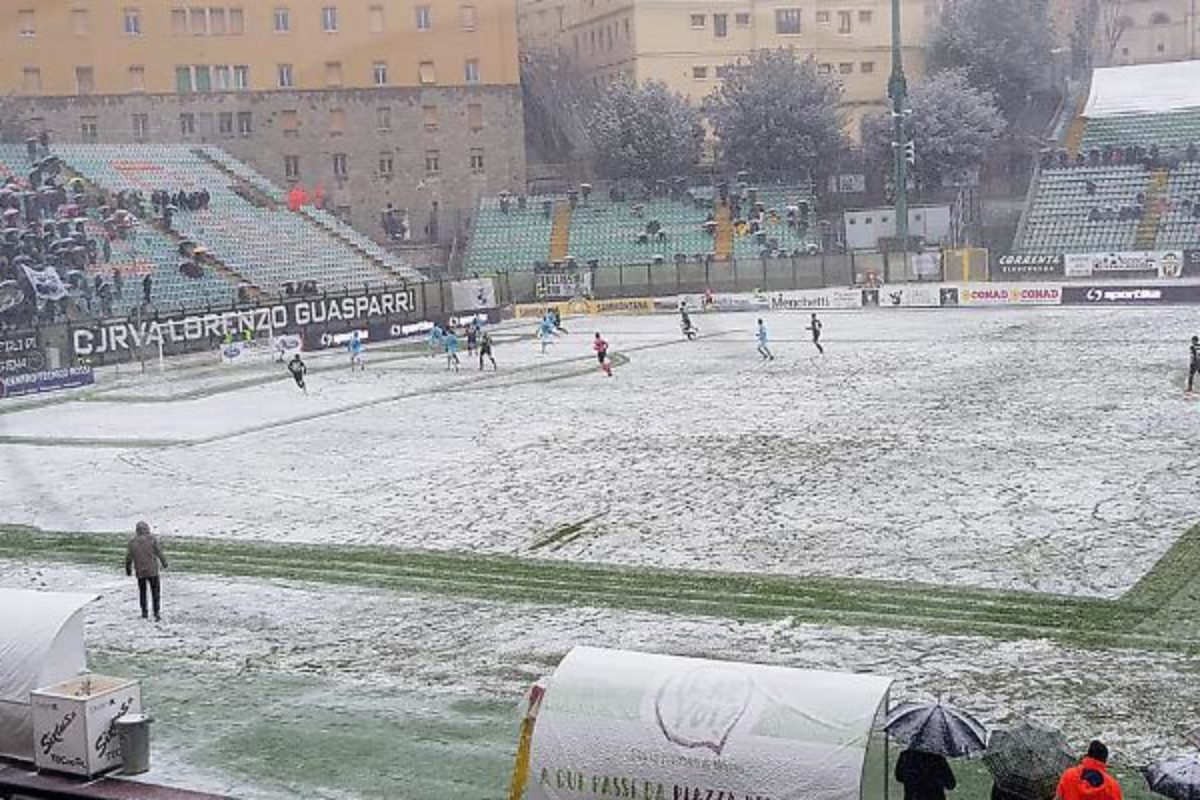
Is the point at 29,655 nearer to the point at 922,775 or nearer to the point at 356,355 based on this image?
the point at 922,775

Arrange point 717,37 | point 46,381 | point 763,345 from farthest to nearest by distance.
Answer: point 717,37, point 46,381, point 763,345

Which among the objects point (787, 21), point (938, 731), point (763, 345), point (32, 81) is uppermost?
point (787, 21)

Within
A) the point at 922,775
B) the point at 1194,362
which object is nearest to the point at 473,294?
the point at 1194,362

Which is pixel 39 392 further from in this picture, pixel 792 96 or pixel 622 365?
pixel 792 96

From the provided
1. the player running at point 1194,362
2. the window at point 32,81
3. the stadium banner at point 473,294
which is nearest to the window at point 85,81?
the window at point 32,81

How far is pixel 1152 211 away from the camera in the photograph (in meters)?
78.4

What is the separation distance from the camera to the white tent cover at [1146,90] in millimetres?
87938

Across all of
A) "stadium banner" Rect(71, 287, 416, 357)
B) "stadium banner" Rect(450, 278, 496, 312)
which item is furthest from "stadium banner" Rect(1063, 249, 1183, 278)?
"stadium banner" Rect(71, 287, 416, 357)

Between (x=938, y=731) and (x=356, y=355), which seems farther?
(x=356, y=355)

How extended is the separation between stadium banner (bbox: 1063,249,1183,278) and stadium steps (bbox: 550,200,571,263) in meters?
26.0

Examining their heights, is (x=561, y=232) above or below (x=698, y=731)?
above

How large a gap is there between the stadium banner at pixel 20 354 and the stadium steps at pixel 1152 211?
51416 millimetres

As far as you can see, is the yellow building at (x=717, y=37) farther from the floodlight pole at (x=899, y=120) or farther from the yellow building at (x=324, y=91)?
the floodlight pole at (x=899, y=120)

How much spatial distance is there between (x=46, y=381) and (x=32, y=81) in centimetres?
2447
